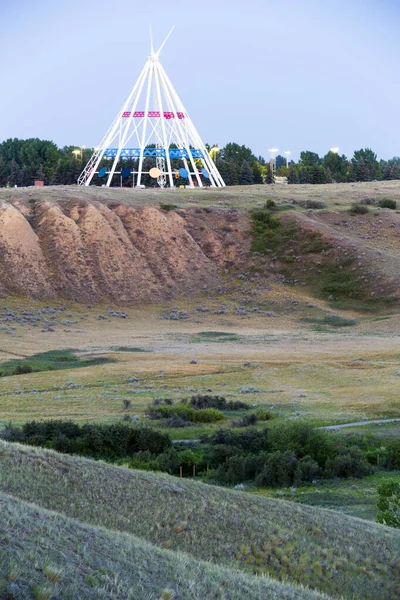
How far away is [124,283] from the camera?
71.8 meters

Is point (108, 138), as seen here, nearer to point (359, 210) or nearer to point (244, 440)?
point (359, 210)

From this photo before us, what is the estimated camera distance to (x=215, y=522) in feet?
Answer: 48.0

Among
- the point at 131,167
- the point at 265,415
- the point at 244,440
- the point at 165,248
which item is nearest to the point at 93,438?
the point at 244,440

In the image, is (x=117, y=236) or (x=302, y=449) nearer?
(x=302, y=449)

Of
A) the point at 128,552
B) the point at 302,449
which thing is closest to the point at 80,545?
the point at 128,552

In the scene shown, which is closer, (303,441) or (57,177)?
(303,441)

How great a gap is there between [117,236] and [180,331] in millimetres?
17494

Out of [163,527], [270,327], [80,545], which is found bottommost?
[270,327]

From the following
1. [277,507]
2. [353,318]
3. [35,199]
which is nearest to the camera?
[277,507]

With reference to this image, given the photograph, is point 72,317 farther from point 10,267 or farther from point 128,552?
point 128,552

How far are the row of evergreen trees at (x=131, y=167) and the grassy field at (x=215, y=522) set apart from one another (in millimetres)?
85977

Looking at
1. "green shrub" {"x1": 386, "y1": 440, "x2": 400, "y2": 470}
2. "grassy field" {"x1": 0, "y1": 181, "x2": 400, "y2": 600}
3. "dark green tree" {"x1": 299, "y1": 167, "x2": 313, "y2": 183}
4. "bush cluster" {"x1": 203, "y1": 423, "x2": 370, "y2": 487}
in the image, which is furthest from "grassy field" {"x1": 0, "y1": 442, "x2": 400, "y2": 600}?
"dark green tree" {"x1": 299, "y1": 167, "x2": 313, "y2": 183}

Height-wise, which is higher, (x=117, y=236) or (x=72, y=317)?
(x=117, y=236)

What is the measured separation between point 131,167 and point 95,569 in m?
96.3
